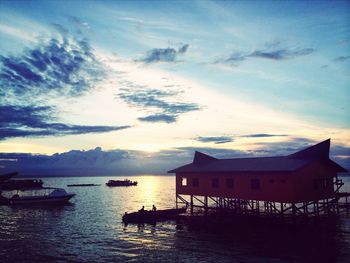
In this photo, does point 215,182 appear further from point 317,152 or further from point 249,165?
point 317,152

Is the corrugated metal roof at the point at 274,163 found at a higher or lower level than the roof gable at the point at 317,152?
lower

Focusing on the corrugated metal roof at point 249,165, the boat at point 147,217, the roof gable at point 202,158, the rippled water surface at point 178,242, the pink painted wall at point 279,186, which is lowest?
the rippled water surface at point 178,242

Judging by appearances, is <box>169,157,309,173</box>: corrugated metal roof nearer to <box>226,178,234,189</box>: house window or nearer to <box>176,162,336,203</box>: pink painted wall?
<box>176,162,336,203</box>: pink painted wall

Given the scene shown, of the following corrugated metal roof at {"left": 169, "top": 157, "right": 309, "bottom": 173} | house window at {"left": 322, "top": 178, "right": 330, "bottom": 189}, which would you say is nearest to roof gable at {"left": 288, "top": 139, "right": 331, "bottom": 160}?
corrugated metal roof at {"left": 169, "top": 157, "right": 309, "bottom": 173}

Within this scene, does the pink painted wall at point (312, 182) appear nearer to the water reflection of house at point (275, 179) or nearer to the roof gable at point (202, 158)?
the water reflection of house at point (275, 179)

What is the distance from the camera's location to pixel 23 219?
185 feet

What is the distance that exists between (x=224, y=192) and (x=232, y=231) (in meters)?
6.88

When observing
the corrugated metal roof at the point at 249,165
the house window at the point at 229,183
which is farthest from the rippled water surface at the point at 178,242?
the corrugated metal roof at the point at 249,165

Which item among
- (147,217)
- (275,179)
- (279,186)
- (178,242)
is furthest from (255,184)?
(147,217)

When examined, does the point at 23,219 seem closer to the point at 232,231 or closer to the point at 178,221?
the point at 178,221

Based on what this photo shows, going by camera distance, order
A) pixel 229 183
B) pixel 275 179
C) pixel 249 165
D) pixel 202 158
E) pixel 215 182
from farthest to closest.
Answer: pixel 202 158, pixel 215 182, pixel 229 183, pixel 249 165, pixel 275 179

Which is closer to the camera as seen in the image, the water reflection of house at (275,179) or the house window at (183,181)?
the water reflection of house at (275,179)

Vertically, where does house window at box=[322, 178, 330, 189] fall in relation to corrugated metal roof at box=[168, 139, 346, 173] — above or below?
below

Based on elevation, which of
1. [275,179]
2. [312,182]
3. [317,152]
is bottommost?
[312,182]
